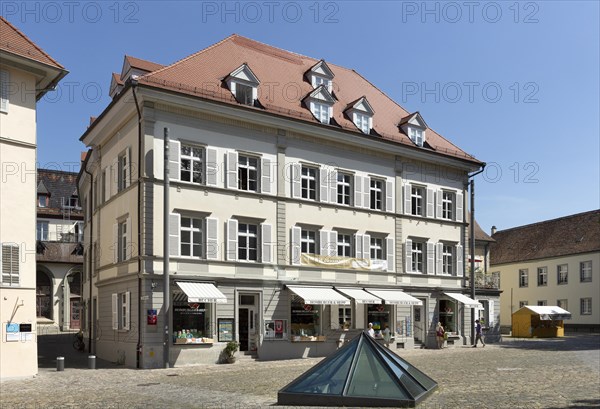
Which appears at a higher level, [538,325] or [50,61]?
[50,61]

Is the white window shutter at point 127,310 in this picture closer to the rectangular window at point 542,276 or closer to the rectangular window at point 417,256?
the rectangular window at point 417,256

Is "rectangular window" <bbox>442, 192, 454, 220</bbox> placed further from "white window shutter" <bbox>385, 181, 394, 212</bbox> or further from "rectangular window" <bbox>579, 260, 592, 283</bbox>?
"rectangular window" <bbox>579, 260, 592, 283</bbox>

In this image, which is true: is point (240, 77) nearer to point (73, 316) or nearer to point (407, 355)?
point (407, 355)

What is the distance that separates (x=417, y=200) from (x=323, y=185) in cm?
717

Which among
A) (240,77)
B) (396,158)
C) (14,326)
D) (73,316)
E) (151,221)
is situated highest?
(240,77)

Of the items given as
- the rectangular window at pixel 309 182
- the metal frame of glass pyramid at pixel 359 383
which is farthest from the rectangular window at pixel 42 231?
the metal frame of glass pyramid at pixel 359 383

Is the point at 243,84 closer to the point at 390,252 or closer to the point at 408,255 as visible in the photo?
the point at 390,252

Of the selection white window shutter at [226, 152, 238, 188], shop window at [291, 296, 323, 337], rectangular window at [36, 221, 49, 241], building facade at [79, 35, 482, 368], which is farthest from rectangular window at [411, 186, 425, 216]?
rectangular window at [36, 221, 49, 241]

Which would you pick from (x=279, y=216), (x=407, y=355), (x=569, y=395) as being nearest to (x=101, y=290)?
(x=279, y=216)

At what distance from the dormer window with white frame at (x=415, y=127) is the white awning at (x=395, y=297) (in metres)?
8.47

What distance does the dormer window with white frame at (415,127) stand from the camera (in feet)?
124

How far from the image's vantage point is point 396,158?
1422 inches

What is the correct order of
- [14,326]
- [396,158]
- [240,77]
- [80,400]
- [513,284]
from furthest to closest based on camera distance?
1. [513,284]
2. [396,158]
3. [240,77]
4. [14,326]
5. [80,400]

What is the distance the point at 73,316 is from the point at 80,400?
143 ft
